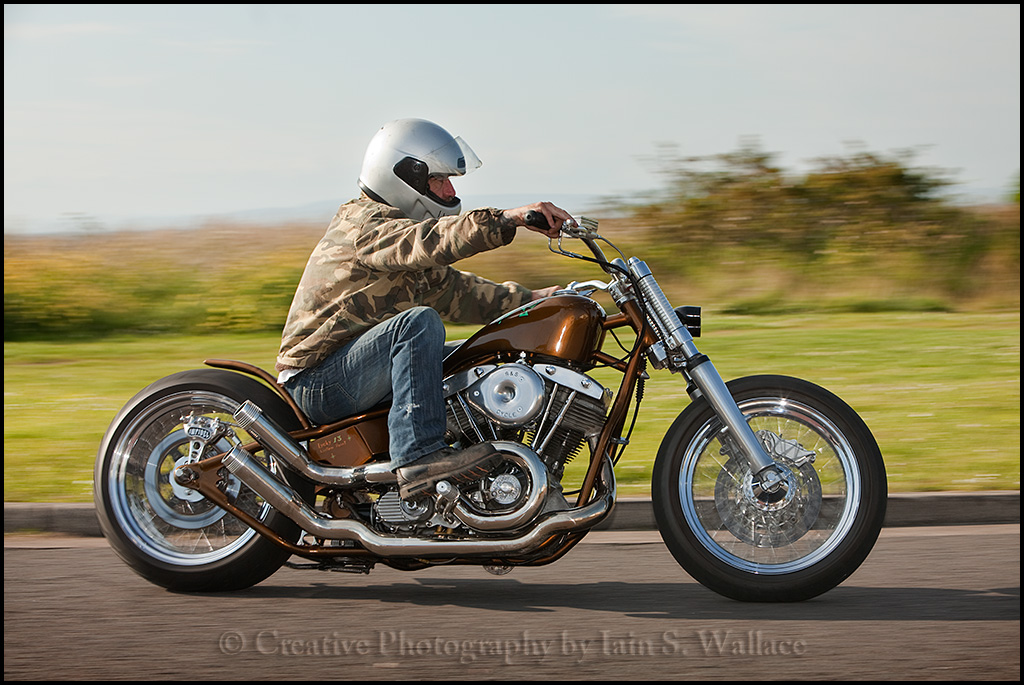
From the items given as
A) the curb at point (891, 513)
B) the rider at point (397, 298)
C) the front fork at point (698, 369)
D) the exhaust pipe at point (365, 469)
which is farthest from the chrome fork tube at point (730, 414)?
the curb at point (891, 513)

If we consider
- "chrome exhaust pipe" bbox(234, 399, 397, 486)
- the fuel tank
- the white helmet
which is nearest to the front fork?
the fuel tank

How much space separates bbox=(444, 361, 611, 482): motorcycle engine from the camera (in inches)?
172

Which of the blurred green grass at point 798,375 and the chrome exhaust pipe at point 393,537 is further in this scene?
the blurred green grass at point 798,375

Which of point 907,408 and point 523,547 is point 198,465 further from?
point 907,408

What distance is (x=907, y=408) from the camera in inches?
325

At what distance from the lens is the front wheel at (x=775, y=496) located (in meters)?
4.40

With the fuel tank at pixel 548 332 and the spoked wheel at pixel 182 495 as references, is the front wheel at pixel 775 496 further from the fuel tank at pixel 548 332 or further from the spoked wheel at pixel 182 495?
the spoked wheel at pixel 182 495

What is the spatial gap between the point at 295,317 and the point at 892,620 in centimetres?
244

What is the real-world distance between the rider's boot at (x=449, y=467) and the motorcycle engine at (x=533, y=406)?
0.46 ft

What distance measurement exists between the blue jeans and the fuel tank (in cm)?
20

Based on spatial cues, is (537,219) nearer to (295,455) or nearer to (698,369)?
(698,369)

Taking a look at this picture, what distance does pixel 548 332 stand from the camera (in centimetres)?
443

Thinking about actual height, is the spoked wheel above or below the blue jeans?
below

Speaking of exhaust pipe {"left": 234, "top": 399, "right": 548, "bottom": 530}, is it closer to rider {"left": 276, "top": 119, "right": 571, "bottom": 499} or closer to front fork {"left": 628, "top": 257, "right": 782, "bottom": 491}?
rider {"left": 276, "top": 119, "right": 571, "bottom": 499}
